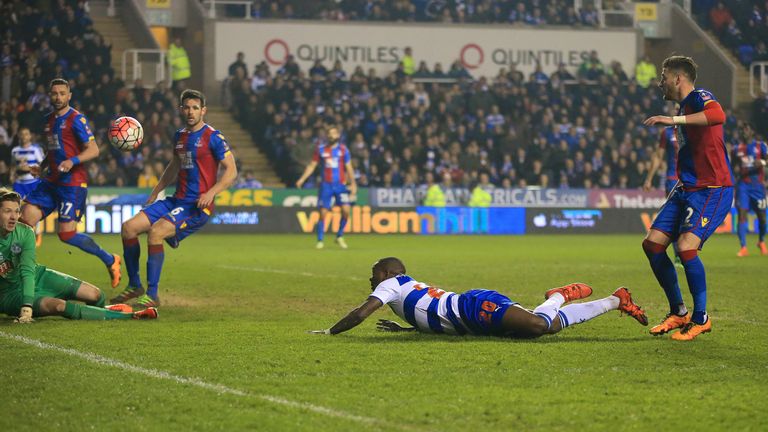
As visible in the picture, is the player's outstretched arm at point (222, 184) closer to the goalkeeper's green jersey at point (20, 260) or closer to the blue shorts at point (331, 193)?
the goalkeeper's green jersey at point (20, 260)

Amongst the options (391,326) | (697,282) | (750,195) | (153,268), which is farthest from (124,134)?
(750,195)

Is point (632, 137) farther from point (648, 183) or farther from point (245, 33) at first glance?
point (648, 183)

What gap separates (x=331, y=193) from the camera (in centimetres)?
2519

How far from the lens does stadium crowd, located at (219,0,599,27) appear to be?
130ft

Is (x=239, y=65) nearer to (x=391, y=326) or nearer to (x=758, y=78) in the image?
(x=758, y=78)

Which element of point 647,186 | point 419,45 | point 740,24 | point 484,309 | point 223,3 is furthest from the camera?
point 740,24

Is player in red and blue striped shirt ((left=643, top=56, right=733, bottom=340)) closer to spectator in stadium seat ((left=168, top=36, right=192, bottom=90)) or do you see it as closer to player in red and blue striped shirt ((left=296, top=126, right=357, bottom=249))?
player in red and blue striped shirt ((left=296, top=126, right=357, bottom=249))

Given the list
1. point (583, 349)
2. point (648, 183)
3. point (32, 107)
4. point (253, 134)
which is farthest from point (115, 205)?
point (583, 349)

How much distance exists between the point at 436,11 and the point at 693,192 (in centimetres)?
3228

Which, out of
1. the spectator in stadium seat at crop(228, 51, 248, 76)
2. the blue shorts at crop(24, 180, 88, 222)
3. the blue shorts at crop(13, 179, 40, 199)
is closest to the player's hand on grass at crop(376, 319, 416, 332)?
the blue shorts at crop(24, 180, 88, 222)

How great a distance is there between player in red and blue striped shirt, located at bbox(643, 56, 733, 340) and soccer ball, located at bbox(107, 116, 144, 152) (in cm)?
567

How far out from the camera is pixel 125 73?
1436 inches

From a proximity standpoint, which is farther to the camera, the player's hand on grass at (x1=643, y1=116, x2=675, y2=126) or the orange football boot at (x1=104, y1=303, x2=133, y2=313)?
the orange football boot at (x1=104, y1=303, x2=133, y2=313)

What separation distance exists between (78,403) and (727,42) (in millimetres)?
40317
